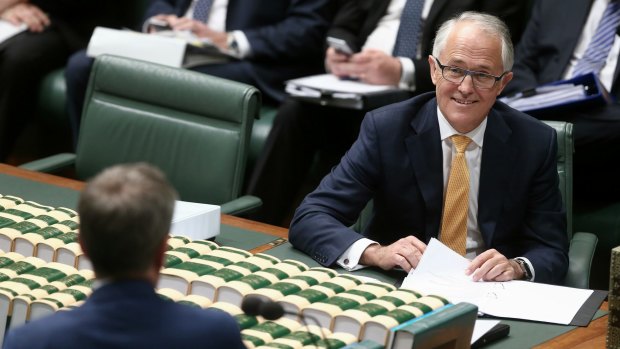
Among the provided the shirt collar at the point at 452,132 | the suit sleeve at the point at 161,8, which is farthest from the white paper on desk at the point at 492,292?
the suit sleeve at the point at 161,8

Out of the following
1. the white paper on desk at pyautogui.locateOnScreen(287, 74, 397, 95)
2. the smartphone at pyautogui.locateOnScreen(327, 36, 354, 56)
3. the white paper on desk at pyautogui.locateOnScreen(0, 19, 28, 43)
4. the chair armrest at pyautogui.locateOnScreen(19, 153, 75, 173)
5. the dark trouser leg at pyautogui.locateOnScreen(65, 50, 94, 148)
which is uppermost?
the smartphone at pyautogui.locateOnScreen(327, 36, 354, 56)

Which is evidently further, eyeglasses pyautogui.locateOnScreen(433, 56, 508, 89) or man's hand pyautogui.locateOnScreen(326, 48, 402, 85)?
man's hand pyautogui.locateOnScreen(326, 48, 402, 85)

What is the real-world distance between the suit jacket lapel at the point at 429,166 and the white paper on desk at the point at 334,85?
1.55 m

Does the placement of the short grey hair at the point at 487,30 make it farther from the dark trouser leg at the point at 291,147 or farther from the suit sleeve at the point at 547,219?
the dark trouser leg at the point at 291,147

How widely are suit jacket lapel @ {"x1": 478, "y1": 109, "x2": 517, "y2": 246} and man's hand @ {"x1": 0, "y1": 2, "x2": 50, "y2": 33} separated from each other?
3212 mm

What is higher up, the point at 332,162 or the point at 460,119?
the point at 460,119

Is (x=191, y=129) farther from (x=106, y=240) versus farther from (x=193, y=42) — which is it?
(x=106, y=240)

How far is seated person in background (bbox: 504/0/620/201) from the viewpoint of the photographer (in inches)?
177

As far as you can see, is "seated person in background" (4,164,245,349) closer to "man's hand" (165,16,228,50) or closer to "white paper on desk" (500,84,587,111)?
"white paper on desk" (500,84,587,111)

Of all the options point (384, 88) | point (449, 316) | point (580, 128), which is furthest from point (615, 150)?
point (449, 316)

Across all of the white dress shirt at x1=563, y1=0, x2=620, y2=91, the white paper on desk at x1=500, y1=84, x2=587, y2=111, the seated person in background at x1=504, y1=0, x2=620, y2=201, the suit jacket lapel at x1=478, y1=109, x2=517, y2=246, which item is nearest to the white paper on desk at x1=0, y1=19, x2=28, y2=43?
the seated person in background at x1=504, y1=0, x2=620, y2=201

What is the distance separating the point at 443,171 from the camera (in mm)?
3207

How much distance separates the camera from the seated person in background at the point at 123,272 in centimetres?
166

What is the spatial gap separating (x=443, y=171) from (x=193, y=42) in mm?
2211
